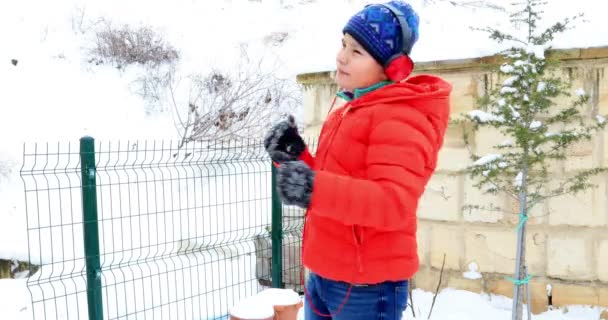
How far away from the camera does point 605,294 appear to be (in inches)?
164

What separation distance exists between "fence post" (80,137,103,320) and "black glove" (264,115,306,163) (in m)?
2.06

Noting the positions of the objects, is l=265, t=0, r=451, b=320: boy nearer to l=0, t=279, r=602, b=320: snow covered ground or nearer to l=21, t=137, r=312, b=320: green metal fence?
l=21, t=137, r=312, b=320: green metal fence

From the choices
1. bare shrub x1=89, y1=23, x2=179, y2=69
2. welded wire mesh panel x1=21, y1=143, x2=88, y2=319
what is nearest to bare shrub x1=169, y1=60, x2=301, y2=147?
bare shrub x1=89, y1=23, x2=179, y2=69

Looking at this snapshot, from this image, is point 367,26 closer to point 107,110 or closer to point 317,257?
point 317,257

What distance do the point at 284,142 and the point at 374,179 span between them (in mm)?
444

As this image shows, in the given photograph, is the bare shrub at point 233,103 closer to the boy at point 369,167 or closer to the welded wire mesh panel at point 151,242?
the welded wire mesh panel at point 151,242

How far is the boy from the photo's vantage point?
130 cm

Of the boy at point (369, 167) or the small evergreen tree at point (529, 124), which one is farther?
the small evergreen tree at point (529, 124)

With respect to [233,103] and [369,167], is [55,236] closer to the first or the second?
[233,103]

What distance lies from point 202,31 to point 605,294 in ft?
45.4

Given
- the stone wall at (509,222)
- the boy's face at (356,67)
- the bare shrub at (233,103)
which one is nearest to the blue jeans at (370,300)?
the boy's face at (356,67)

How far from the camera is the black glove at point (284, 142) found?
1.62m

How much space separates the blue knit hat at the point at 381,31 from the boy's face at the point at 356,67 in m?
0.02

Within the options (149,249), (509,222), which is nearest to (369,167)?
(149,249)
